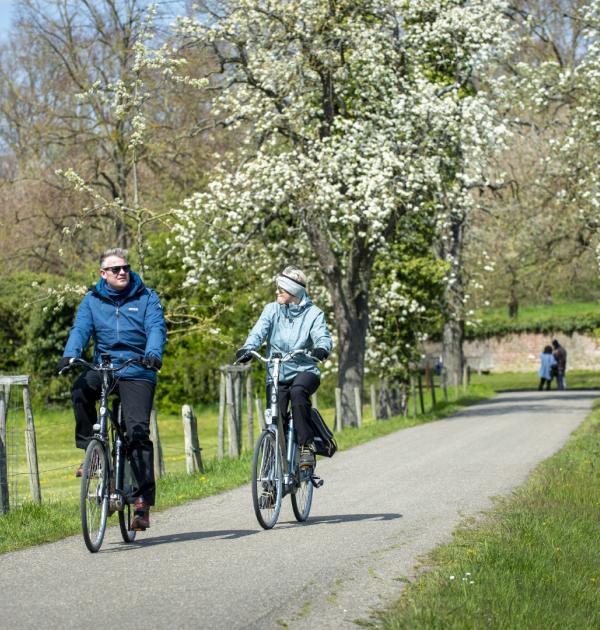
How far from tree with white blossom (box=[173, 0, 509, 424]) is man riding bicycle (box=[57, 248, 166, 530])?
16793 millimetres

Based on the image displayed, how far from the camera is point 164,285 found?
3198 cm

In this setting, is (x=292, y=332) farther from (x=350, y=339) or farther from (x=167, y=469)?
(x=350, y=339)

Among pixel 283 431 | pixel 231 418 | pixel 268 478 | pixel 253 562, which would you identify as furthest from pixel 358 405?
pixel 253 562

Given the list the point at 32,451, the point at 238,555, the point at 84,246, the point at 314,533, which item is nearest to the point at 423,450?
the point at 32,451

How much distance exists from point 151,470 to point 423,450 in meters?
10.2

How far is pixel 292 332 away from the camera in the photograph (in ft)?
33.0

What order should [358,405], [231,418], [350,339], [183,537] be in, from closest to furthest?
1. [183,537]
2. [231,418]
3. [358,405]
4. [350,339]

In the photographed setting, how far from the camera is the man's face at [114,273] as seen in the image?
890 centimetres

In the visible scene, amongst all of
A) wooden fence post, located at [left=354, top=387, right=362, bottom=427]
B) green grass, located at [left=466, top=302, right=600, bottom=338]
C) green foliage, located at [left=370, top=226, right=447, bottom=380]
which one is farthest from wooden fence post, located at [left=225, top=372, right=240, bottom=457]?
green grass, located at [left=466, top=302, right=600, bottom=338]

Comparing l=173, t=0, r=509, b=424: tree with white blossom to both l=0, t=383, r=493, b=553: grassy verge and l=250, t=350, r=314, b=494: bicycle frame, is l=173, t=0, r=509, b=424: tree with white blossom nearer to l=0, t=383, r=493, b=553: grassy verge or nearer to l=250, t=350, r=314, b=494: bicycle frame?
l=0, t=383, r=493, b=553: grassy verge

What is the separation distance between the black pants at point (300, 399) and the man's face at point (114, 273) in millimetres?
1606

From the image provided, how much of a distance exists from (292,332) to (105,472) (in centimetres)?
208

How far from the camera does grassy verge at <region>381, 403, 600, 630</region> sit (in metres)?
6.17

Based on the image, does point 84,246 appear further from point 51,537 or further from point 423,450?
point 51,537
